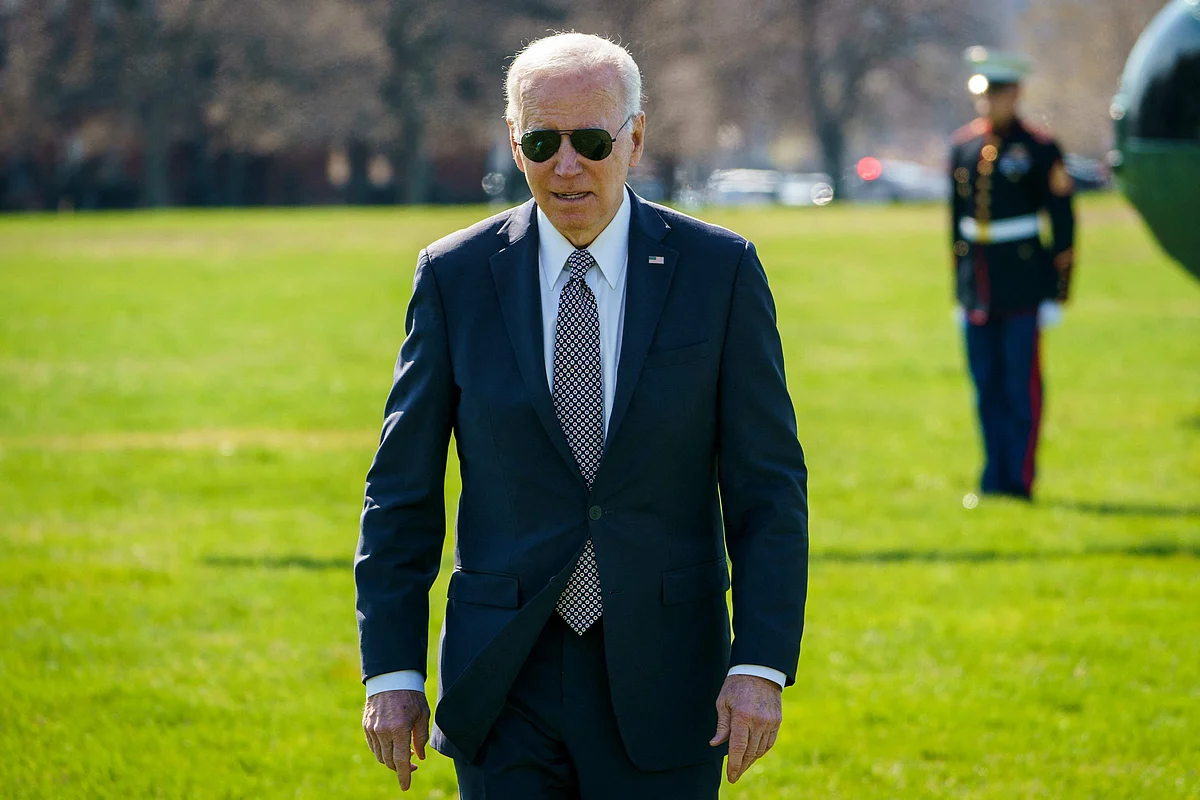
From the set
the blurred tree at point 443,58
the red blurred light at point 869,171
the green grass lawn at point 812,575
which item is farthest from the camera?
the red blurred light at point 869,171

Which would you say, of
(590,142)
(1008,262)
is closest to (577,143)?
(590,142)

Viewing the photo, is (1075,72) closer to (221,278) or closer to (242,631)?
(221,278)

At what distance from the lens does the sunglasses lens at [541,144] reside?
10.8ft

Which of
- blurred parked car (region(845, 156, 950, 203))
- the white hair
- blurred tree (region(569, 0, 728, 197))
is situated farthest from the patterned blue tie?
blurred parked car (region(845, 156, 950, 203))

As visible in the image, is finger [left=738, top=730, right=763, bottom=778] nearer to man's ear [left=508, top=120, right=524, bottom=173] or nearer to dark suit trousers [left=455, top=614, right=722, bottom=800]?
dark suit trousers [left=455, top=614, right=722, bottom=800]

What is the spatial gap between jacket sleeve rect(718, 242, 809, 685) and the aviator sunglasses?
0.40 meters

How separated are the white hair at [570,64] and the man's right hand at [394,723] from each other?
1.23 metres

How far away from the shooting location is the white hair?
10.7 feet

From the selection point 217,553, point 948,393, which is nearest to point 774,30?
point 948,393

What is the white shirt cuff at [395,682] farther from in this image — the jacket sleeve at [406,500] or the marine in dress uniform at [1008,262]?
the marine in dress uniform at [1008,262]

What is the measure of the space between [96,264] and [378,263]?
533 centimetres

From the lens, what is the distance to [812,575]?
27.8ft

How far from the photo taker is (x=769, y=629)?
11.0ft

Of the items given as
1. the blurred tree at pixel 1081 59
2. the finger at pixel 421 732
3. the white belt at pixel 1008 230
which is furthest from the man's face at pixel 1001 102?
the blurred tree at pixel 1081 59
